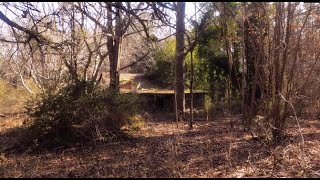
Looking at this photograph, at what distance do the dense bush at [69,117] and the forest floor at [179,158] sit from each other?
0.36m

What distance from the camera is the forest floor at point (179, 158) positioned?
21.3 feet

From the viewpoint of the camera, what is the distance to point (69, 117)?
357 inches

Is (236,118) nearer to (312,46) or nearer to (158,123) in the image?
(158,123)

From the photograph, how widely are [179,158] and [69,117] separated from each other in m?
3.09

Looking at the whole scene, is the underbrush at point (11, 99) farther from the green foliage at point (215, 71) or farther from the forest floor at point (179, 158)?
the green foliage at point (215, 71)

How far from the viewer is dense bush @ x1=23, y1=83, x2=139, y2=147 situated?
9.04m

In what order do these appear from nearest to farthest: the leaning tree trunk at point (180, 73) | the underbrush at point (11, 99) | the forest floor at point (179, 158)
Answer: the forest floor at point (179, 158)
the leaning tree trunk at point (180, 73)
the underbrush at point (11, 99)

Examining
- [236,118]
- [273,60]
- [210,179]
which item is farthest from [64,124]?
[236,118]

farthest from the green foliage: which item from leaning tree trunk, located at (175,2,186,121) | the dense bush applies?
the dense bush

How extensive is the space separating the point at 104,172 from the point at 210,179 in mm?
1910

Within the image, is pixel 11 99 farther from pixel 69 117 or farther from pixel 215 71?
pixel 215 71

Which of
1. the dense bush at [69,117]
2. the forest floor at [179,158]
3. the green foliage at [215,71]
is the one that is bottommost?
the forest floor at [179,158]

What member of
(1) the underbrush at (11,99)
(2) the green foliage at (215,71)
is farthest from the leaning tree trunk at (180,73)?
(1) the underbrush at (11,99)

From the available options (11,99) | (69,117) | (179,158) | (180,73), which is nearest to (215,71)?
(180,73)
